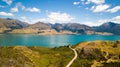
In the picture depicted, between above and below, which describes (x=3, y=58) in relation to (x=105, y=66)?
above

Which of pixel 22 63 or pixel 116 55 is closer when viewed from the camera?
pixel 22 63

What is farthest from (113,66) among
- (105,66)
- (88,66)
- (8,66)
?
(8,66)

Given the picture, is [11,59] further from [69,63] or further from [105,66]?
[105,66]

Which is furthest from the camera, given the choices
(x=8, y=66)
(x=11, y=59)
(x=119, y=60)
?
(x=119, y=60)

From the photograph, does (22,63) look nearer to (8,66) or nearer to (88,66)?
(8,66)

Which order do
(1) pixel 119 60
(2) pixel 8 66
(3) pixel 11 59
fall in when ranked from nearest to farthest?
(2) pixel 8 66
(3) pixel 11 59
(1) pixel 119 60

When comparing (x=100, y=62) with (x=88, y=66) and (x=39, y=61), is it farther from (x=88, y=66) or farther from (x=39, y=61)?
(x=39, y=61)

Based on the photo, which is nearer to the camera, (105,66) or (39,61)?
(105,66)

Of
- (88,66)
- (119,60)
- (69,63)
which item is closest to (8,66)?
(69,63)

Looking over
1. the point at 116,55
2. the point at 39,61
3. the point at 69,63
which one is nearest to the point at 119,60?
the point at 116,55
